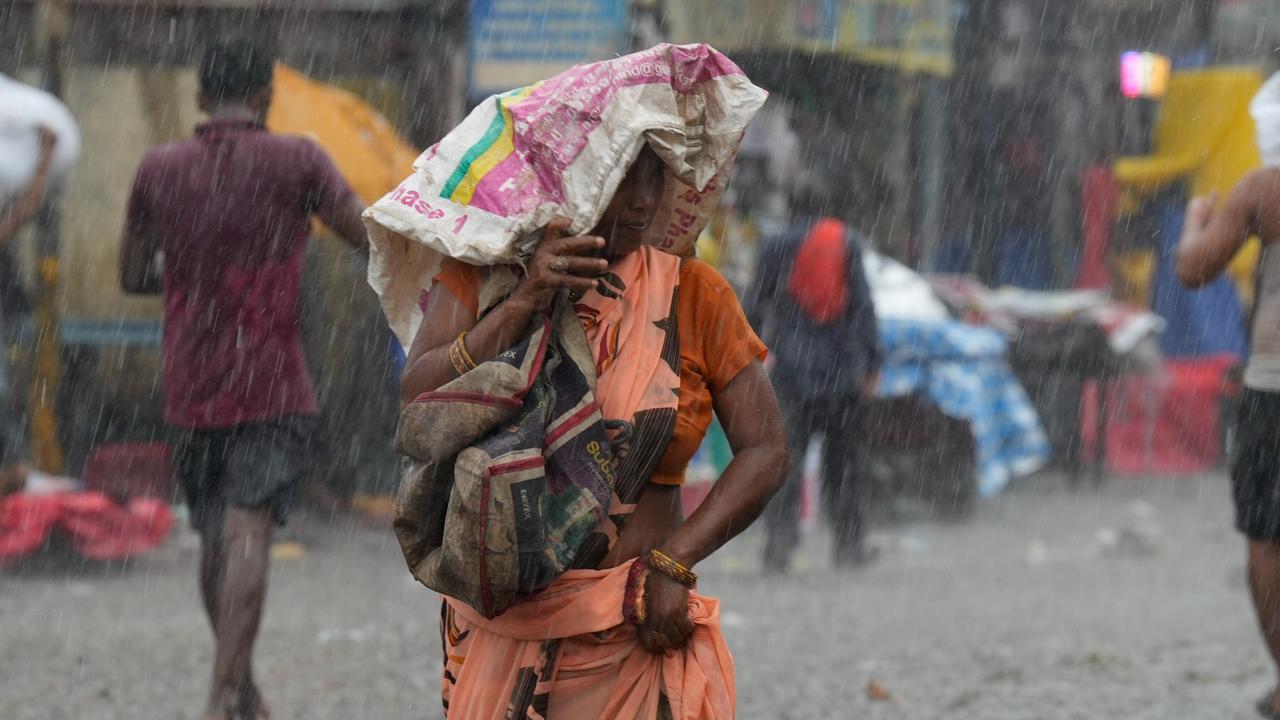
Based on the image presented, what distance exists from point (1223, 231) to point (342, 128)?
5.07 metres

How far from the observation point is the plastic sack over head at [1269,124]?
4742mm

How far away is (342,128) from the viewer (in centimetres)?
857

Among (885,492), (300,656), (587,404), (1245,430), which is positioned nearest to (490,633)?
(587,404)

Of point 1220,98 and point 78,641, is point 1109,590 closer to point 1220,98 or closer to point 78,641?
point 78,641

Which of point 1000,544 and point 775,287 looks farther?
point 1000,544

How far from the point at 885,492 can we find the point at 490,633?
7.84 m

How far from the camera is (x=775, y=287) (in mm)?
8539

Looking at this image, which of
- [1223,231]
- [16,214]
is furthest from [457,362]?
[16,214]

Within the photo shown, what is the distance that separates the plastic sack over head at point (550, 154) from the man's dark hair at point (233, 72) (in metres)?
2.32

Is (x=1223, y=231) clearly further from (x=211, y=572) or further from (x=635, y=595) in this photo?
(x=211, y=572)

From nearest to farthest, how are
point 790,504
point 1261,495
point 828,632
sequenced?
point 1261,495
point 828,632
point 790,504

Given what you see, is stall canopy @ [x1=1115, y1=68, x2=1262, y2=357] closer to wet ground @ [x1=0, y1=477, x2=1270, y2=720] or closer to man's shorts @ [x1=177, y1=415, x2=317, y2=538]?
wet ground @ [x1=0, y1=477, x2=1270, y2=720]

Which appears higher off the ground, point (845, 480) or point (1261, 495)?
point (1261, 495)

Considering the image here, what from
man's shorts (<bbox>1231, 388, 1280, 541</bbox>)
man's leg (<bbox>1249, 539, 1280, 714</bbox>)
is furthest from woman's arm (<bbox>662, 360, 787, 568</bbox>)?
man's leg (<bbox>1249, 539, 1280, 714</bbox>)
